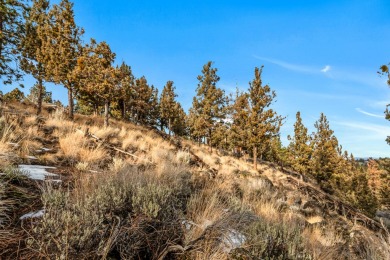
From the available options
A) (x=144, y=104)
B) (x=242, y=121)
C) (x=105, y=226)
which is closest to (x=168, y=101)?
(x=144, y=104)

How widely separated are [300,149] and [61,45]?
2968cm

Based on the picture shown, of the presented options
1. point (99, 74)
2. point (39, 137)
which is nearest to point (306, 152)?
point (99, 74)

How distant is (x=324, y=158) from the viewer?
31.0m

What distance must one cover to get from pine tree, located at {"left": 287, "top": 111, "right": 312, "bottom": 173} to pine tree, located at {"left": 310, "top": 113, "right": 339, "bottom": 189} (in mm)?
832

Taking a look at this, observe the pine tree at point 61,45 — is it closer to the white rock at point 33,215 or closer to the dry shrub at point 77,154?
the dry shrub at point 77,154

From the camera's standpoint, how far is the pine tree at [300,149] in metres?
31.1

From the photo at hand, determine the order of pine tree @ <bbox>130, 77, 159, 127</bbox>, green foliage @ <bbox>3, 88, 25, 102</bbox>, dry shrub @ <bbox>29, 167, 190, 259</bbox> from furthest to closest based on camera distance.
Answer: pine tree @ <bbox>130, 77, 159, 127</bbox>
green foliage @ <bbox>3, 88, 25, 102</bbox>
dry shrub @ <bbox>29, 167, 190, 259</bbox>

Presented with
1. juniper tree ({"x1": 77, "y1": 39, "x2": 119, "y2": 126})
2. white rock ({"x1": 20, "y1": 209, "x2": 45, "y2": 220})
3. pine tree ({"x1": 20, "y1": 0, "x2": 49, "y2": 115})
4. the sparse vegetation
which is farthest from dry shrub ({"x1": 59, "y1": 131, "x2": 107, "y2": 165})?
pine tree ({"x1": 20, "y1": 0, "x2": 49, "y2": 115})

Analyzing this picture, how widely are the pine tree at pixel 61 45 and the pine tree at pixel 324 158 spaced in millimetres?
29221

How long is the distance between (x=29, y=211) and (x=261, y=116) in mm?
23519

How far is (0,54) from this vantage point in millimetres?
15680

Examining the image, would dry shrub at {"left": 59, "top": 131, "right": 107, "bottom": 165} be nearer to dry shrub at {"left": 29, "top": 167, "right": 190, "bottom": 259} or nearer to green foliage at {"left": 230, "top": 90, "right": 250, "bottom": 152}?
dry shrub at {"left": 29, "top": 167, "right": 190, "bottom": 259}

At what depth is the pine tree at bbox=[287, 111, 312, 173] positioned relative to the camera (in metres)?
31.1

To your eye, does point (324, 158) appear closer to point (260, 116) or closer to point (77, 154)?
point (260, 116)
